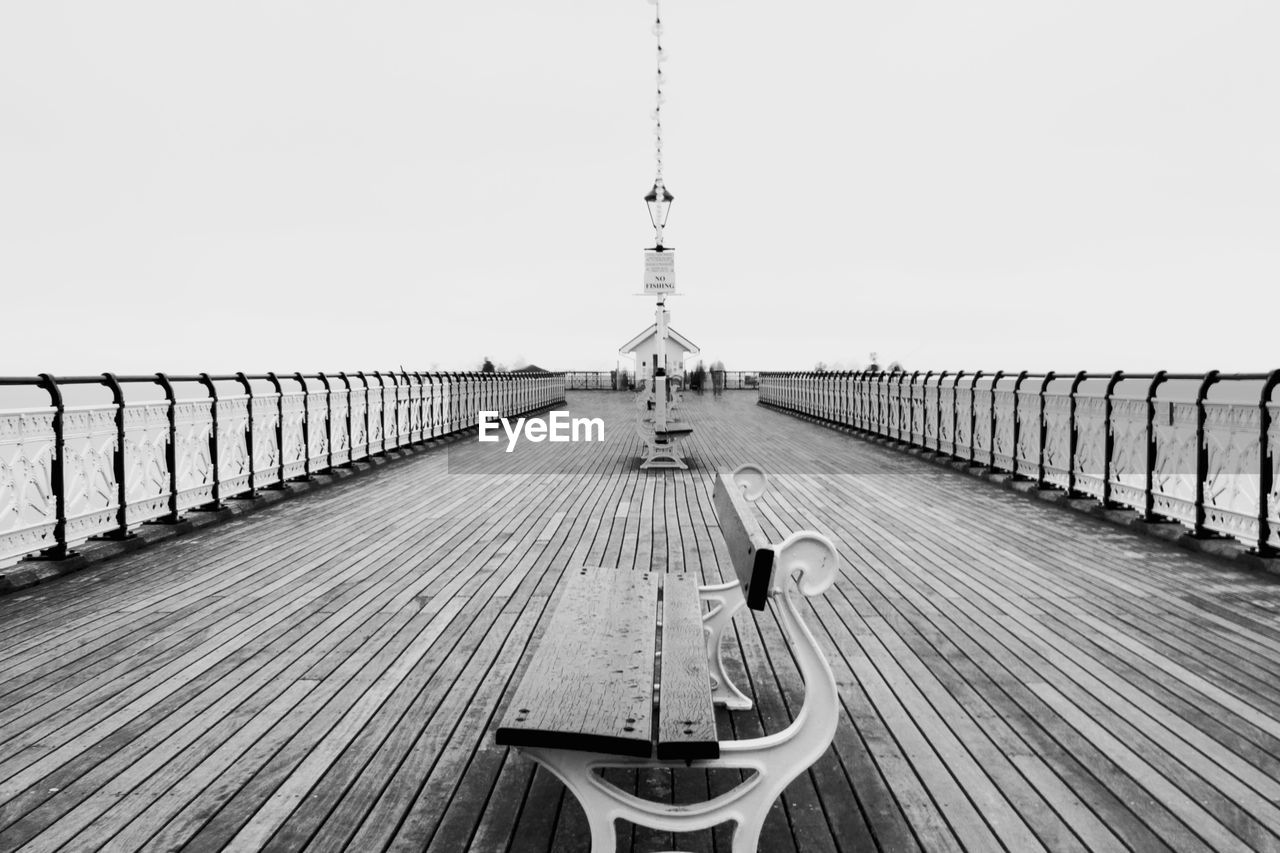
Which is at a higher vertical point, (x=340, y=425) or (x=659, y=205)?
(x=659, y=205)

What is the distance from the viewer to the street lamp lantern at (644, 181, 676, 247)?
13.9 metres

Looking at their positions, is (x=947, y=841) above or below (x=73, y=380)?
below

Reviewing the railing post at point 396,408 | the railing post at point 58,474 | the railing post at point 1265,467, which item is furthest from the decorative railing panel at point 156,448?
the railing post at point 1265,467

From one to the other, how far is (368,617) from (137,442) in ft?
11.9

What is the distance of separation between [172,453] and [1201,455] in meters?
8.67

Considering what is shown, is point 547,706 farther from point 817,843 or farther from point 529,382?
point 529,382

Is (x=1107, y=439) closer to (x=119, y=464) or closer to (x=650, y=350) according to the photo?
(x=119, y=464)

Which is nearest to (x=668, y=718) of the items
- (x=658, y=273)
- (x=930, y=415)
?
(x=658, y=273)

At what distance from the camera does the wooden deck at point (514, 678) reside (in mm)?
2672

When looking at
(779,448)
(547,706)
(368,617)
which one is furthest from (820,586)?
(779,448)

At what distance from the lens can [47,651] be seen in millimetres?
4359

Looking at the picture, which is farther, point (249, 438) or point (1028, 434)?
point (1028, 434)

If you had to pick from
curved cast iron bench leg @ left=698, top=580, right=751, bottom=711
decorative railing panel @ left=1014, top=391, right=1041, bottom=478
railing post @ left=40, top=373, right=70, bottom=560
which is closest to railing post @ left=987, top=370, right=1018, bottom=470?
decorative railing panel @ left=1014, top=391, right=1041, bottom=478

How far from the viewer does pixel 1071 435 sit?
9.16 metres
